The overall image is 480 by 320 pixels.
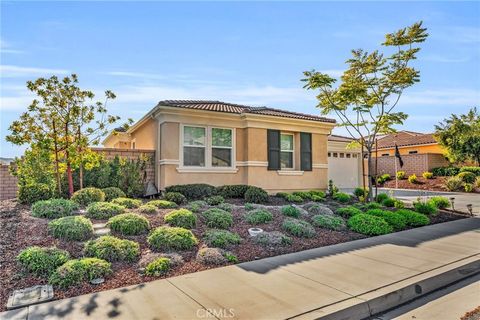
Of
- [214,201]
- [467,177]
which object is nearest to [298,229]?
[214,201]

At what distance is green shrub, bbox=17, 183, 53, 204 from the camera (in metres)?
8.42

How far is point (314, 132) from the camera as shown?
14.1m

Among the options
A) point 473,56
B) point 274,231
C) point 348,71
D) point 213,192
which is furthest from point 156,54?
point 473,56

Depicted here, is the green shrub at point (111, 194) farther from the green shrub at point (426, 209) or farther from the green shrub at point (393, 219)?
the green shrub at point (426, 209)

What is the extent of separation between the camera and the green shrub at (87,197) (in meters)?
8.37

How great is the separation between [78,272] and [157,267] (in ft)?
3.64

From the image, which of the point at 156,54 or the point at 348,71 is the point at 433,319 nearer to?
the point at 156,54

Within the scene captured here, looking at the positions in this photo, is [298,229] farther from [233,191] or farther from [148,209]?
[233,191]

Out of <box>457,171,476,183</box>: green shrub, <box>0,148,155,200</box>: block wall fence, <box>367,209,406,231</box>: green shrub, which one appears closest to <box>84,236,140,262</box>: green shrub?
<box>0,148,155,200</box>: block wall fence

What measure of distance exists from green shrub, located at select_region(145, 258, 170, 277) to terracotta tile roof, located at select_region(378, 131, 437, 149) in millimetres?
28068

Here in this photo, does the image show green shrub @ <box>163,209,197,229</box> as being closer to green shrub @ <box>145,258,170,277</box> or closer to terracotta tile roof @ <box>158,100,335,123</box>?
green shrub @ <box>145,258,170,277</box>

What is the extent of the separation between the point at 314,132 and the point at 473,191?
12.4 meters

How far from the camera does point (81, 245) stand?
556 centimetres

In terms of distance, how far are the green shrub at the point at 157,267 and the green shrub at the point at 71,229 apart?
179 cm
